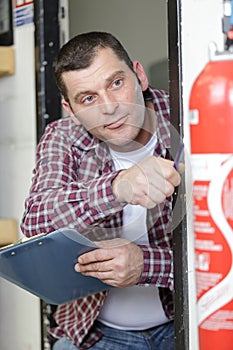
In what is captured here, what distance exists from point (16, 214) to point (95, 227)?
2.64ft

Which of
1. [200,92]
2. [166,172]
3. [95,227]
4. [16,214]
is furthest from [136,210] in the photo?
[16,214]

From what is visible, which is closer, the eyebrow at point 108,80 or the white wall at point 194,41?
the white wall at point 194,41

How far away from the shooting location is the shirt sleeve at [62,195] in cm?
132

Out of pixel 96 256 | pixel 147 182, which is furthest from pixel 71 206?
pixel 147 182

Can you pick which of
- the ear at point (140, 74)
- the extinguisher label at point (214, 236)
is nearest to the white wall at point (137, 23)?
the ear at point (140, 74)

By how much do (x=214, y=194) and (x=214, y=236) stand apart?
0.21 feet

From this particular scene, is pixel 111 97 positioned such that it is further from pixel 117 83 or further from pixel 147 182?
pixel 147 182

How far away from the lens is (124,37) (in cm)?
172

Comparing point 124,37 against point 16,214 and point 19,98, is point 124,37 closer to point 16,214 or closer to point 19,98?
point 19,98

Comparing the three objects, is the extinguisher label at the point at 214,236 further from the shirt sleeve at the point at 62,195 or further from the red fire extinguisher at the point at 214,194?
the shirt sleeve at the point at 62,195

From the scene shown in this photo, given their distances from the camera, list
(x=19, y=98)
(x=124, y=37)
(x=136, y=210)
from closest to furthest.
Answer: (x=136, y=210), (x=124, y=37), (x=19, y=98)

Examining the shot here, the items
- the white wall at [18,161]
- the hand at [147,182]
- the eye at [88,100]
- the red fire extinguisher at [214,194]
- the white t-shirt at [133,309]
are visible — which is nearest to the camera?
the red fire extinguisher at [214,194]

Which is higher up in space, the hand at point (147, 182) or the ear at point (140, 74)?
the ear at point (140, 74)

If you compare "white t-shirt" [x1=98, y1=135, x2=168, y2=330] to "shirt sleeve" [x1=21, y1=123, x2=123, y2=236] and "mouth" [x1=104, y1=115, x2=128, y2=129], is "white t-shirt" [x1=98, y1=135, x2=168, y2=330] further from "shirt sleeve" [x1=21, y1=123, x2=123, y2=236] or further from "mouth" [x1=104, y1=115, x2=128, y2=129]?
"mouth" [x1=104, y1=115, x2=128, y2=129]
